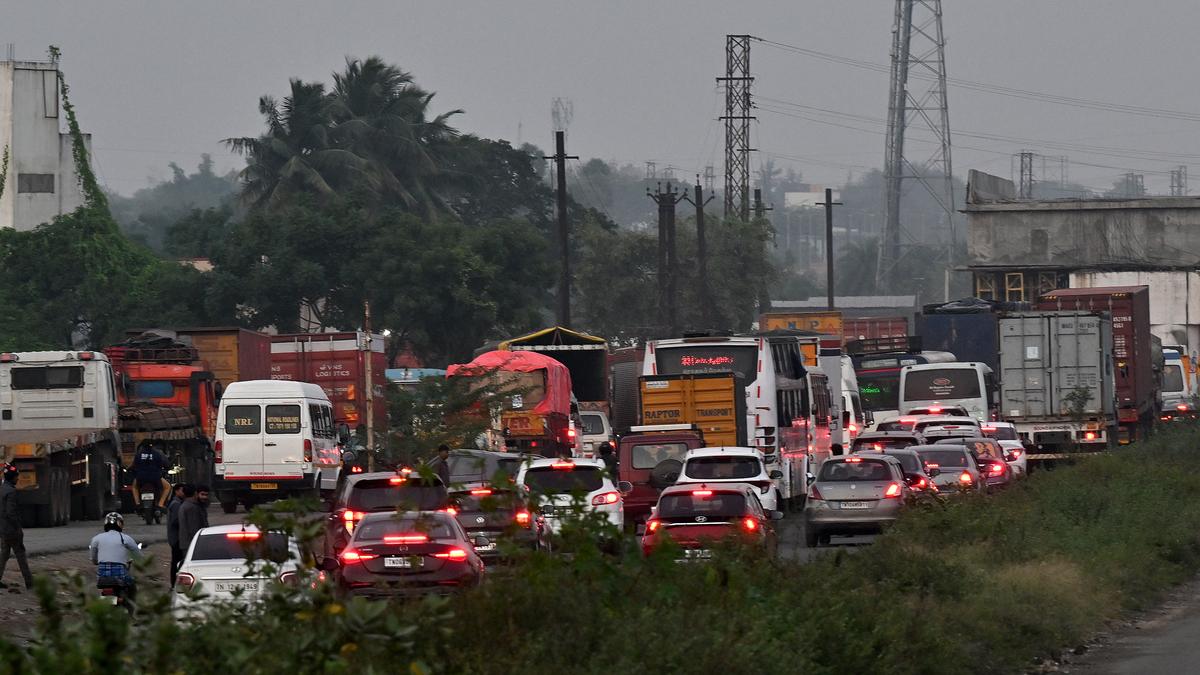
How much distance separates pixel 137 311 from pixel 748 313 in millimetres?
37294

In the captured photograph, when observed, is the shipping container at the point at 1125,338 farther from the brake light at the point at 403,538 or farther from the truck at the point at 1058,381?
the brake light at the point at 403,538

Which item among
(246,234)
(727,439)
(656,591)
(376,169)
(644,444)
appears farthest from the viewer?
(376,169)

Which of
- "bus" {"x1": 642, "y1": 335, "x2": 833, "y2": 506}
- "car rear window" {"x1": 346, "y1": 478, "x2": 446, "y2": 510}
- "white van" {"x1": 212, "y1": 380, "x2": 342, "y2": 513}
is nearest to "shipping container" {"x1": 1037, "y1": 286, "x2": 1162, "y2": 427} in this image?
"bus" {"x1": 642, "y1": 335, "x2": 833, "y2": 506}

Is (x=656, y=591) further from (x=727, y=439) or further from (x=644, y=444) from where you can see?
(x=727, y=439)

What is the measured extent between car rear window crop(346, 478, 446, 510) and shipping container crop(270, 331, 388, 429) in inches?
885

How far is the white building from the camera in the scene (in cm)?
8538

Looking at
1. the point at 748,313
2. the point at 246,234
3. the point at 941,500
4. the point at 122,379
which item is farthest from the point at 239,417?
the point at 748,313

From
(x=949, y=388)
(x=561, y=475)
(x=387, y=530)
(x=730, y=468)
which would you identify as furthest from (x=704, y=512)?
(x=949, y=388)

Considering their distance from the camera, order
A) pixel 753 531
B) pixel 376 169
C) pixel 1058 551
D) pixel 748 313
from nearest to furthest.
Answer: pixel 753 531 → pixel 1058 551 → pixel 376 169 → pixel 748 313

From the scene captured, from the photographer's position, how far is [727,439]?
1454 inches

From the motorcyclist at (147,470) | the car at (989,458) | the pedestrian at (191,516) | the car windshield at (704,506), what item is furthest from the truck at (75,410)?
the car windshield at (704,506)

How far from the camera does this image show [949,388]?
4991 cm

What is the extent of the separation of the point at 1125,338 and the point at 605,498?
93.9 feet

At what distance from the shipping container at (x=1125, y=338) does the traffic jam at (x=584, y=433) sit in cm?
8
